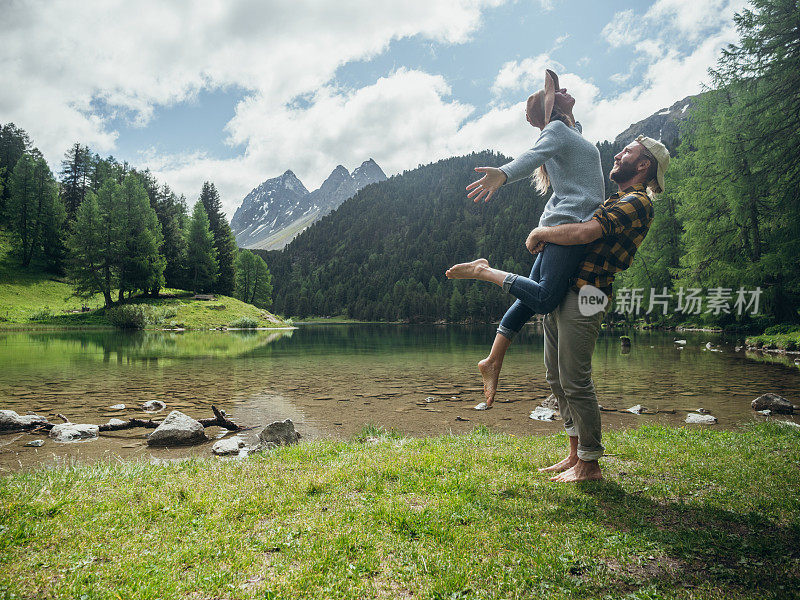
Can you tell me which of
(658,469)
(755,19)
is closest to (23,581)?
(658,469)

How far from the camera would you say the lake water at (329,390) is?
390 inches

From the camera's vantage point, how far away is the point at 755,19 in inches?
904

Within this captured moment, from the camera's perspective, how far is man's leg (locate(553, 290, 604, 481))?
420cm

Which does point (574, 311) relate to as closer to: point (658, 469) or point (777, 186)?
point (658, 469)

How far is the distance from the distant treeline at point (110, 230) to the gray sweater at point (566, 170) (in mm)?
64226

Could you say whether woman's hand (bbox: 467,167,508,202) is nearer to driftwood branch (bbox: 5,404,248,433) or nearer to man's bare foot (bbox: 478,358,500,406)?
man's bare foot (bbox: 478,358,500,406)

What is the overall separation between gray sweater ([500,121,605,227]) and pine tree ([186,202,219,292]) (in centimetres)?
7250

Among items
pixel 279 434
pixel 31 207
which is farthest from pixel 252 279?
pixel 279 434

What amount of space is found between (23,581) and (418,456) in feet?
13.2

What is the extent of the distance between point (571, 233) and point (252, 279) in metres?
94.0

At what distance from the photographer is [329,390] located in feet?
49.4

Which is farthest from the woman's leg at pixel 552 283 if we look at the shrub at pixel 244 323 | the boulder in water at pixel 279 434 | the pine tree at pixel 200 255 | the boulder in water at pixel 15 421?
A: the pine tree at pixel 200 255

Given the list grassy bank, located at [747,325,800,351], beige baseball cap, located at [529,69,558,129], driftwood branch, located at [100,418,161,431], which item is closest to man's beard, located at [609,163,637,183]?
beige baseball cap, located at [529,69,558,129]

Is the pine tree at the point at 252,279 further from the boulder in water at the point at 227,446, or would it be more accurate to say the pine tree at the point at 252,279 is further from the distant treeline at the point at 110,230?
the boulder in water at the point at 227,446
